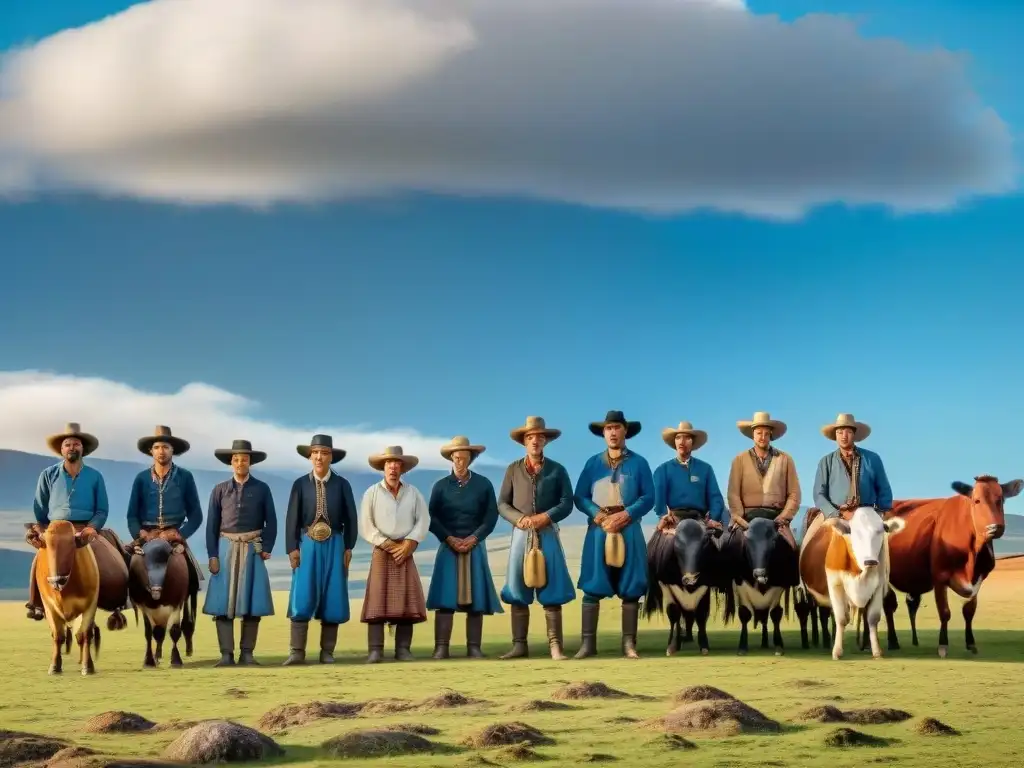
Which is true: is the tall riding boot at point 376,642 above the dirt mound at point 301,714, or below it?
above

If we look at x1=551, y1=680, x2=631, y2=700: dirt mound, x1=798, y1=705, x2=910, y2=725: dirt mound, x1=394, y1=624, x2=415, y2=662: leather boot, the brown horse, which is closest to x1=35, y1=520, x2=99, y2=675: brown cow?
the brown horse

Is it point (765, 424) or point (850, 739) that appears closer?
point (850, 739)

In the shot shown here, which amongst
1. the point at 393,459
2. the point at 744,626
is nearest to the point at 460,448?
the point at 393,459

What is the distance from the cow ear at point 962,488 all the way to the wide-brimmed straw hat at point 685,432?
7.40ft

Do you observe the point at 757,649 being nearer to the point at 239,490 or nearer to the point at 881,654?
the point at 881,654

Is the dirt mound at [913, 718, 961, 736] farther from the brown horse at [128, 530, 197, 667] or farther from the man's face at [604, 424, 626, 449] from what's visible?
the brown horse at [128, 530, 197, 667]

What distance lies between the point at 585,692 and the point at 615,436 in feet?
13.2

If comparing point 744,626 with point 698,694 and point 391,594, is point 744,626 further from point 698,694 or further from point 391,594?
point 698,694

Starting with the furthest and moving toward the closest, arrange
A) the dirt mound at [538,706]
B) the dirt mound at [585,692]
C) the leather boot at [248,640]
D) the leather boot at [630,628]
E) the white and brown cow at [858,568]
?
the leather boot at [248,640], the leather boot at [630,628], the white and brown cow at [858,568], the dirt mound at [585,692], the dirt mound at [538,706]

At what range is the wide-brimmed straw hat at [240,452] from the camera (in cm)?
1319

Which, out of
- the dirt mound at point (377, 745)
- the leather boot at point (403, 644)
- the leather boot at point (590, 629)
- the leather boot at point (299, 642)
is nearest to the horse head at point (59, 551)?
the leather boot at point (299, 642)

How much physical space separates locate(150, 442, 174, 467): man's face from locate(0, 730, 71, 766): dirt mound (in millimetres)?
5372

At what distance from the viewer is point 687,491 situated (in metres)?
13.1

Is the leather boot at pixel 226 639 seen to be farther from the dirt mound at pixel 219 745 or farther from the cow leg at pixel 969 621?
the cow leg at pixel 969 621
